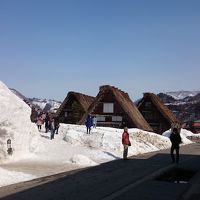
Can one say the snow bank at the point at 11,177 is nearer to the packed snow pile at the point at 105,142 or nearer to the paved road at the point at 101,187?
the paved road at the point at 101,187

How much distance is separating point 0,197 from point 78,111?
131 ft

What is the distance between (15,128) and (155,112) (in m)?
36.3

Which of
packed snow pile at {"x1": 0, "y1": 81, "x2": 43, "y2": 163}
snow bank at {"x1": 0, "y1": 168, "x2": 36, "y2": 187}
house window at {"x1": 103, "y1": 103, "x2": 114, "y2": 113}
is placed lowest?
snow bank at {"x1": 0, "y1": 168, "x2": 36, "y2": 187}

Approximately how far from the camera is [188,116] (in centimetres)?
10781

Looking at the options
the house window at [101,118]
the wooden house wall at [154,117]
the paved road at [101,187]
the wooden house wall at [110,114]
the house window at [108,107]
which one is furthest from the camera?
the wooden house wall at [154,117]

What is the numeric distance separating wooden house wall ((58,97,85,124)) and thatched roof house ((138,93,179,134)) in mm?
9776

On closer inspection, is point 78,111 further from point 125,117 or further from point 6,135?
point 6,135

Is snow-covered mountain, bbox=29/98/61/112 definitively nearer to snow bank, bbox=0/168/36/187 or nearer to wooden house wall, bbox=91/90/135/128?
wooden house wall, bbox=91/90/135/128

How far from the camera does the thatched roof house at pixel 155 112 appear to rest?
54656 mm

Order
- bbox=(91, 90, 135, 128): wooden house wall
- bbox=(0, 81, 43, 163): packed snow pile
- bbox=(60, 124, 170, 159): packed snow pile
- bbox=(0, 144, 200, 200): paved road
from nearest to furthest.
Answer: bbox=(0, 144, 200, 200): paved road
bbox=(0, 81, 43, 163): packed snow pile
bbox=(60, 124, 170, 159): packed snow pile
bbox=(91, 90, 135, 128): wooden house wall

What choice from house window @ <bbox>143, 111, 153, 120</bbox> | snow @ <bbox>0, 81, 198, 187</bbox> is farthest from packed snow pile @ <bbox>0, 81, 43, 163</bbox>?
house window @ <bbox>143, 111, 153, 120</bbox>

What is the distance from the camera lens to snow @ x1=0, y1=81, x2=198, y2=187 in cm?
1726

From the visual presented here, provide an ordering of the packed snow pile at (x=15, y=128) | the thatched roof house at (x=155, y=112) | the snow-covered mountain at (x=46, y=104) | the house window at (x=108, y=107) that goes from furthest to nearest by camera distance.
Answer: the snow-covered mountain at (x=46, y=104), the thatched roof house at (x=155, y=112), the house window at (x=108, y=107), the packed snow pile at (x=15, y=128)

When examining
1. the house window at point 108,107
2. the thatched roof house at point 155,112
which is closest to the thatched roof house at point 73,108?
the house window at point 108,107
